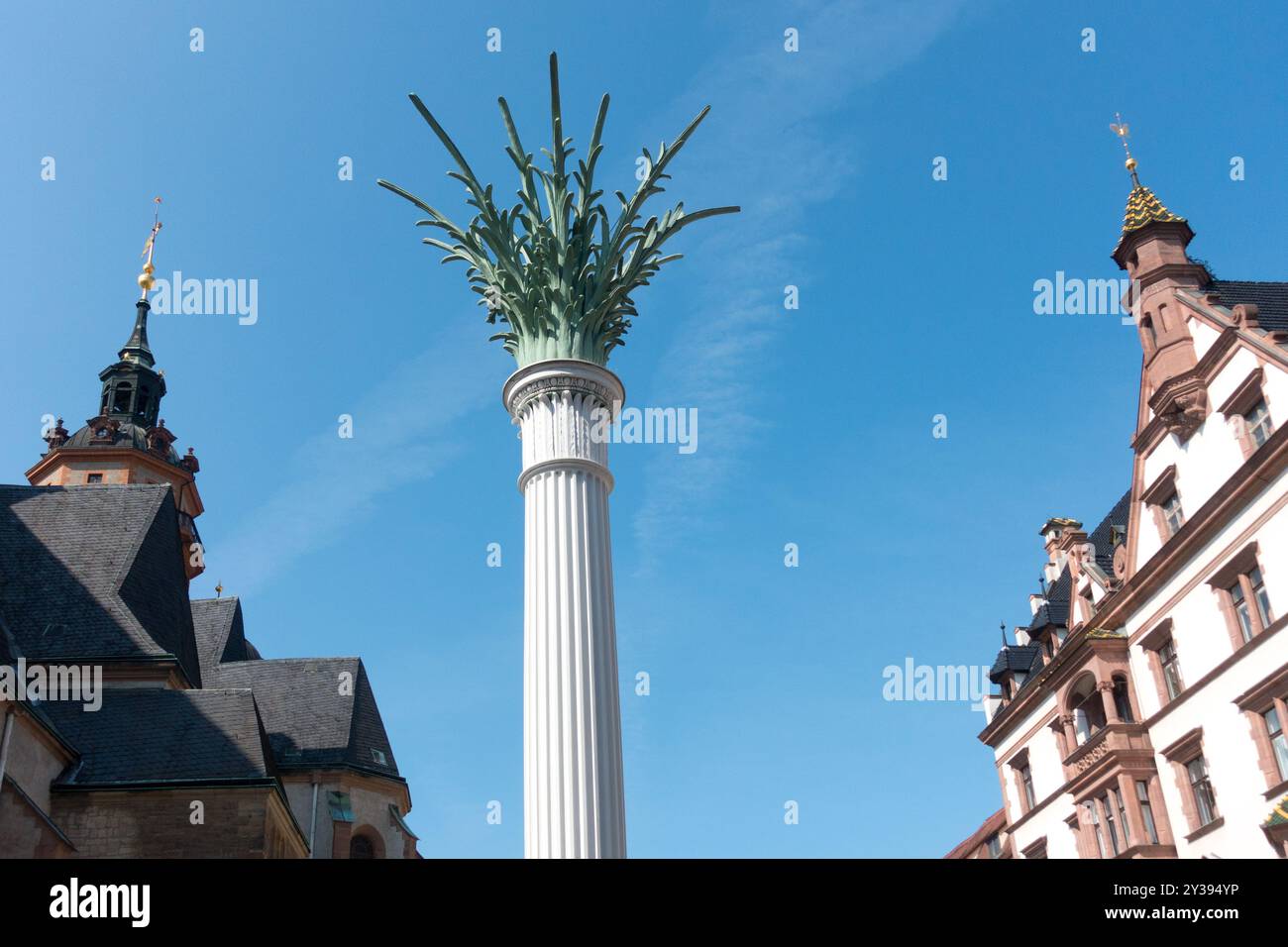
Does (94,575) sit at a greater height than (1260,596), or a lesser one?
greater

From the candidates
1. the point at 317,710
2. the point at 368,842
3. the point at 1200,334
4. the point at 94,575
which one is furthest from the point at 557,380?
the point at 317,710

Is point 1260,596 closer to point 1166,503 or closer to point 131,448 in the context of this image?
point 1166,503

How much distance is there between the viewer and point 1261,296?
3559 cm

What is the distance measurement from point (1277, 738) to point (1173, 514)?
8089 millimetres

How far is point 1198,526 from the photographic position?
3166 centimetres

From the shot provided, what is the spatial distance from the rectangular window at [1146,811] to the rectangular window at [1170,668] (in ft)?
9.20

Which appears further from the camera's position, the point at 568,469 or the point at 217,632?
the point at 217,632

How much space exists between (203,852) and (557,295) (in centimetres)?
2030

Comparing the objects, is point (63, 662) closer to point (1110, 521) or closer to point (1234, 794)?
point (1234, 794)

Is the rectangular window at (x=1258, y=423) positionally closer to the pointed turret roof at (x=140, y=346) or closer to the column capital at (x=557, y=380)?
the column capital at (x=557, y=380)

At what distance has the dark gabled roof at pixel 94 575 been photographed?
111 feet

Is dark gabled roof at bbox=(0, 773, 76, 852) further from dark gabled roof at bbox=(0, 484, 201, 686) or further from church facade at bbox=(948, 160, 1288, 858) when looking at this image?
church facade at bbox=(948, 160, 1288, 858)

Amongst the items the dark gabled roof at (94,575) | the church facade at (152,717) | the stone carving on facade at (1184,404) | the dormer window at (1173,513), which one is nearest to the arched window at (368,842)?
the church facade at (152,717)
